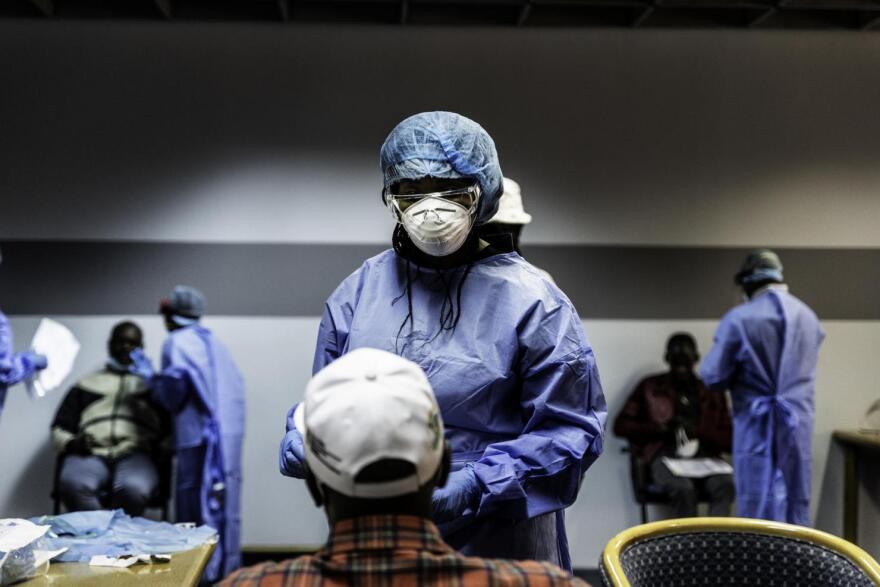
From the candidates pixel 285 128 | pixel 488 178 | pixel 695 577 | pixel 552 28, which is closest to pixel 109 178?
pixel 285 128

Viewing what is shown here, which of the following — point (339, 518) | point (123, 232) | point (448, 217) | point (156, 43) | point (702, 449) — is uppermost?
point (156, 43)

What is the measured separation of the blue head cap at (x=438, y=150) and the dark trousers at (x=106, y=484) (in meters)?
2.91

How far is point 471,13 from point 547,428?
12.0 feet

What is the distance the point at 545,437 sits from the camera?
4.62 ft

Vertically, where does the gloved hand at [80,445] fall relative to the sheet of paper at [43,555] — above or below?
below

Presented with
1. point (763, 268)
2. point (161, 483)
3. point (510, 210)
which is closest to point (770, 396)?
point (763, 268)

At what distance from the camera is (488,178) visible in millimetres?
1535

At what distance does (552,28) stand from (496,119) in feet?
2.09

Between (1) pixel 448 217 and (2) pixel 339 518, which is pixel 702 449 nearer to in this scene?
(1) pixel 448 217

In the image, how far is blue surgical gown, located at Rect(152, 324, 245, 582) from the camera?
3760 millimetres

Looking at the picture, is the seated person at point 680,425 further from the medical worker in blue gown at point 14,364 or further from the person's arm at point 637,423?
the medical worker in blue gown at point 14,364

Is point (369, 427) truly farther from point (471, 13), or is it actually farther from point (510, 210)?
point (471, 13)

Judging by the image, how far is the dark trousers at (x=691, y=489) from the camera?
400 cm

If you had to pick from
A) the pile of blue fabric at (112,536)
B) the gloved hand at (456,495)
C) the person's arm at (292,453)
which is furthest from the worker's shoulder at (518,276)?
the pile of blue fabric at (112,536)
